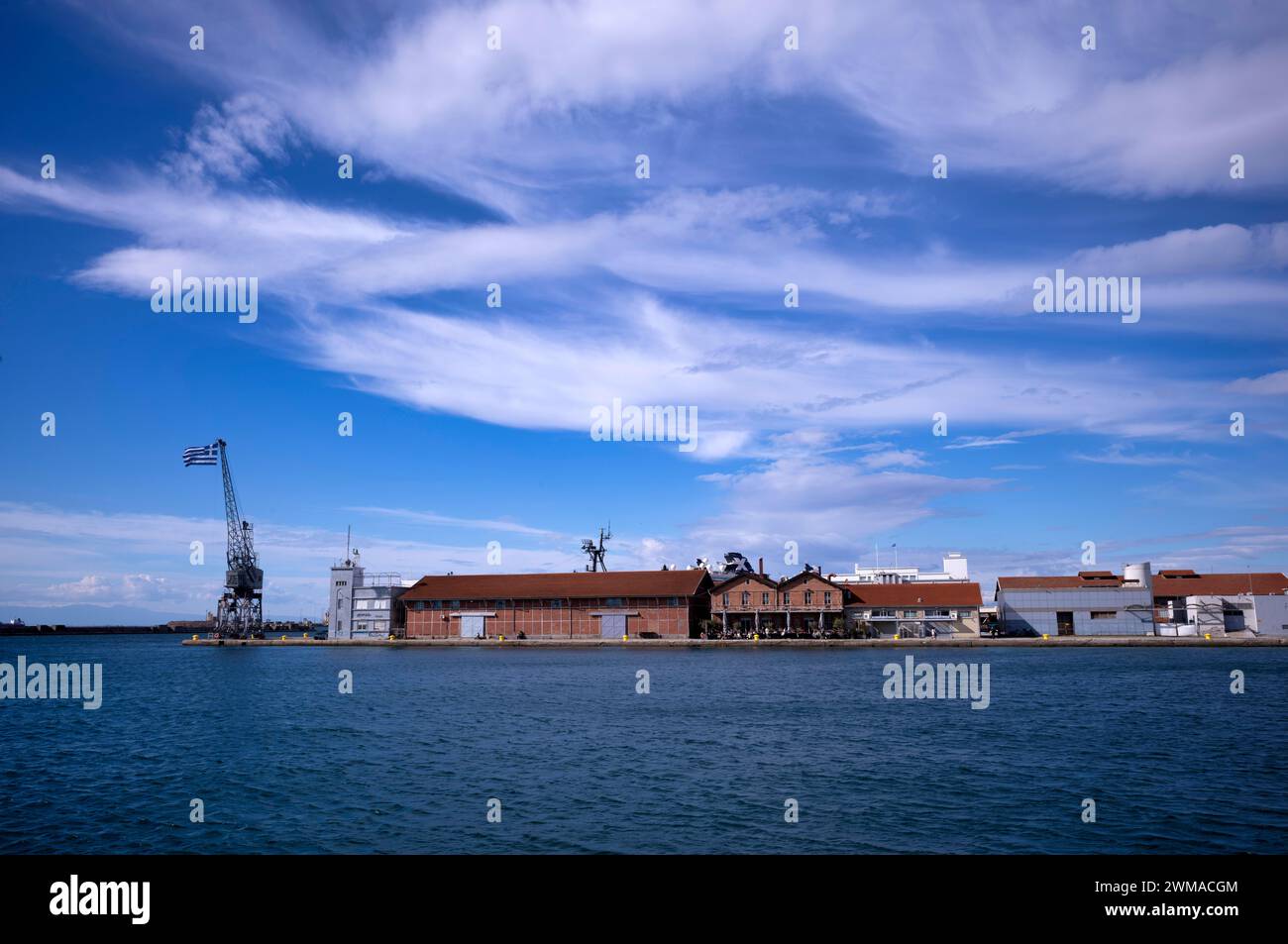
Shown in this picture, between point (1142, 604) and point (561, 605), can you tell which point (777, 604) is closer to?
point (561, 605)

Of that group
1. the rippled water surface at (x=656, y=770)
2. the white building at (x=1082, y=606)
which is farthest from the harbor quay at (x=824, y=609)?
the rippled water surface at (x=656, y=770)

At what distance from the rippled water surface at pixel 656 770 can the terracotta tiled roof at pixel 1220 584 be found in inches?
2497

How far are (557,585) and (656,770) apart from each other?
3529 inches

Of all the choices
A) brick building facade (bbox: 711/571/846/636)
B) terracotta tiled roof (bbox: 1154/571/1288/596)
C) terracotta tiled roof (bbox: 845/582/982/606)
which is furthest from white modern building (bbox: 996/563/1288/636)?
brick building facade (bbox: 711/571/846/636)

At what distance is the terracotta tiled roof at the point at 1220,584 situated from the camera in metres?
106

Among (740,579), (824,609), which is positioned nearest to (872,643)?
(824,609)

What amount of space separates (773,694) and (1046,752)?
20.2 m

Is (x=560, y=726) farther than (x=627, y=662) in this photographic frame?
No

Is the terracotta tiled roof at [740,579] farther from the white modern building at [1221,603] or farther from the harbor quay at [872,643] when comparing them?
the white modern building at [1221,603]

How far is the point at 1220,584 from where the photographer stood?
108500 mm

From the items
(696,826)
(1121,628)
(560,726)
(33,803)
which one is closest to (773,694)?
(560,726)

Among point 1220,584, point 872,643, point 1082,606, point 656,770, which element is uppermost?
point 1220,584
